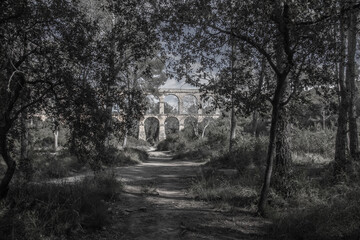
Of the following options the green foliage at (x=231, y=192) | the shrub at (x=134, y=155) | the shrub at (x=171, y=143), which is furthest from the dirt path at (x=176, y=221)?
the shrub at (x=171, y=143)

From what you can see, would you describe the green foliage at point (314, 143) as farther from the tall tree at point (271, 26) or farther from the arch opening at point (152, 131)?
the arch opening at point (152, 131)

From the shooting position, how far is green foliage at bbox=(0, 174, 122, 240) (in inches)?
141

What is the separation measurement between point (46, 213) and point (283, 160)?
5212 millimetres

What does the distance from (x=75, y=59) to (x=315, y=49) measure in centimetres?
414

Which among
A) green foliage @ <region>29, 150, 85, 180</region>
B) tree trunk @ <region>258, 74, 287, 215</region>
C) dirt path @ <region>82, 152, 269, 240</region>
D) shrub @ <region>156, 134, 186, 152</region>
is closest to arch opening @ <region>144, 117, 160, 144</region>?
shrub @ <region>156, 134, 186, 152</region>

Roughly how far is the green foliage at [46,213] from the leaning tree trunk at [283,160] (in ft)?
12.9

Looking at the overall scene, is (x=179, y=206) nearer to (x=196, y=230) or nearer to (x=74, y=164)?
(x=196, y=230)

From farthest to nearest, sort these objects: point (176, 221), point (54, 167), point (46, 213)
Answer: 1. point (54, 167)
2. point (176, 221)
3. point (46, 213)

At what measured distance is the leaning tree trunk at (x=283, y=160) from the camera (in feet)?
20.8

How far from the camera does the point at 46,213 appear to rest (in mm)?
4148

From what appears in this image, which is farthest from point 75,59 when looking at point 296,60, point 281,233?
point 281,233

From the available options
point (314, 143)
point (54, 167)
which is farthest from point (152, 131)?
point (54, 167)

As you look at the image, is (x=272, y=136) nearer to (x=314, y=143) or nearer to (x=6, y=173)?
(x=6, y=173)

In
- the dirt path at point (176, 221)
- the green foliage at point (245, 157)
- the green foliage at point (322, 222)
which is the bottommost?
the dirt path at point (176, 221)
